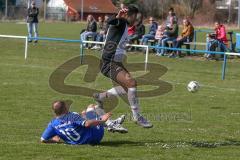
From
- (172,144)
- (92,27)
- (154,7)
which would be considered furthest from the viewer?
(154,7)

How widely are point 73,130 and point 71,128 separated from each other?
0.06 m

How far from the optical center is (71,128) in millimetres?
9539

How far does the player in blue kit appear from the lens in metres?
9.52

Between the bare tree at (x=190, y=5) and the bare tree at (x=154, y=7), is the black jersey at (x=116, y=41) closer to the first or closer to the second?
the bare tree at (x=190, y=5)

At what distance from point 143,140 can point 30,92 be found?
652 centimetres

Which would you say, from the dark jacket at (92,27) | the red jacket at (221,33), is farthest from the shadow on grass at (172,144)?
the dark jacket at (92,27)

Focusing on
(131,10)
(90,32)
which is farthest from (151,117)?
(90,32)

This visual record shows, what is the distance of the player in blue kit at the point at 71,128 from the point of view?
952 cm

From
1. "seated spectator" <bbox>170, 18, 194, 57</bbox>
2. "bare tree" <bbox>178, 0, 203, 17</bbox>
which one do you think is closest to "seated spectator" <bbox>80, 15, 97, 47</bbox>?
"seated spectator" <bbox>170, 18, 194, 57</bbox>

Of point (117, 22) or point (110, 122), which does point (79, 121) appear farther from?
point (117, 22)

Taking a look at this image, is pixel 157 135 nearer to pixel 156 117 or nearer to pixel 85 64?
pixel 156 117

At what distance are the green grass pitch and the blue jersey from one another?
15 centimetres

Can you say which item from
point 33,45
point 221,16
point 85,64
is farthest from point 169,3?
point 85,64

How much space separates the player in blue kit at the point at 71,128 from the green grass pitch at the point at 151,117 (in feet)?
0.52
